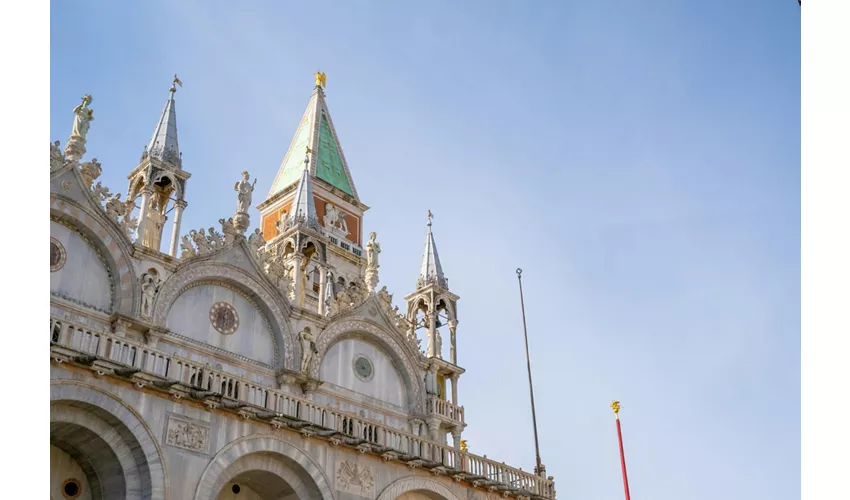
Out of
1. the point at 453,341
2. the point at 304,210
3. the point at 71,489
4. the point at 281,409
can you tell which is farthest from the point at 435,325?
the point at 71,489

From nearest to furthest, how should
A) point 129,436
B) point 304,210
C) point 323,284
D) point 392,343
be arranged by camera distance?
point 129,436
point 323,284
point 392,343
point 304,210

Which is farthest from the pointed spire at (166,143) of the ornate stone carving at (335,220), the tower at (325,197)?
the ornate stone carving at (335,220)

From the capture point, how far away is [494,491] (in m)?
29.1

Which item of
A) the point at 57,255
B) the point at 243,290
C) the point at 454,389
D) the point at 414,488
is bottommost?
the point at 414,488

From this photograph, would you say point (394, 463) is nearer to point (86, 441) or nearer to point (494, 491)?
point (494, 491)

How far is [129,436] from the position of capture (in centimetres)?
2064

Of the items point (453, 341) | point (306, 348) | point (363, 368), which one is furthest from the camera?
point (453, 341)

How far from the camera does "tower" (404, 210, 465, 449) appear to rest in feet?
108

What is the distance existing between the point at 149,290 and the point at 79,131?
16.1ft

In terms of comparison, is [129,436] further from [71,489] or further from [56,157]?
[56,157]

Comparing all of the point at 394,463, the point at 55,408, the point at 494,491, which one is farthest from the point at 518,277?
the point at 55,408

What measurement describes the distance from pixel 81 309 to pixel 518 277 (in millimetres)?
20646

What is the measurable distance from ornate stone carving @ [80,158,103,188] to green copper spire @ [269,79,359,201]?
2470 cm

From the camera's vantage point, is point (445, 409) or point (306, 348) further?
point (445, 409)
